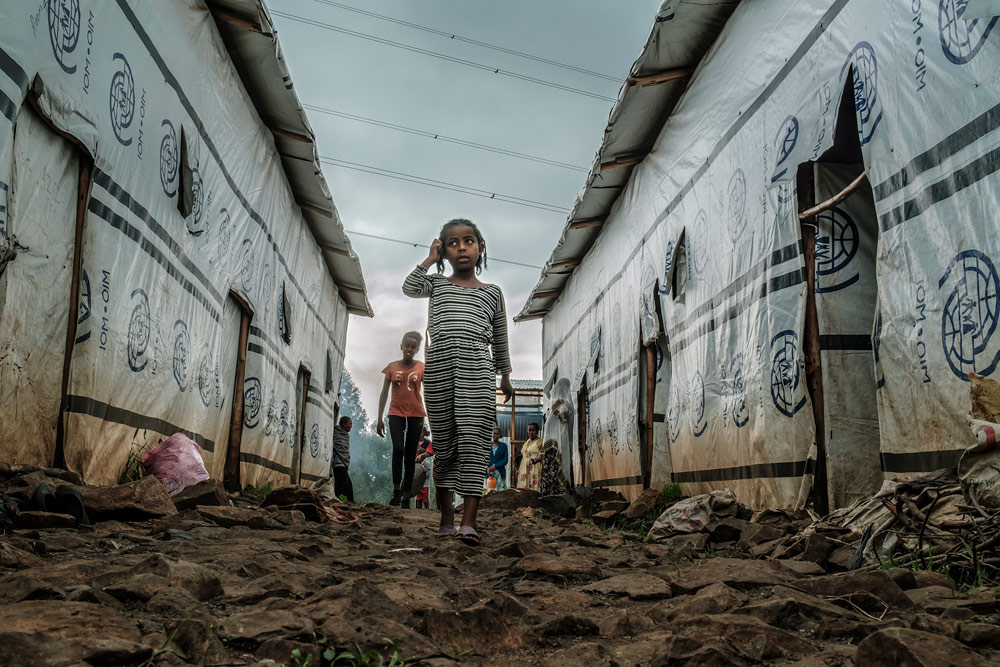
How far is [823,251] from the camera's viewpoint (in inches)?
158

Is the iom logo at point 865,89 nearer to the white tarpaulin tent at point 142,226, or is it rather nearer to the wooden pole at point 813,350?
the wooden pole at point 813,350

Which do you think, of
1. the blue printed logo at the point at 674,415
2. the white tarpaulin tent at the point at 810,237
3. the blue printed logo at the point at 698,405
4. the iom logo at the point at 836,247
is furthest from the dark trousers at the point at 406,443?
the iom logo at the point at 836,247

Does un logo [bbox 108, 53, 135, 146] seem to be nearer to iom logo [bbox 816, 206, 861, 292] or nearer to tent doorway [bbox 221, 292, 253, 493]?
tent doorway [bbox 221, 292, 253, 493]

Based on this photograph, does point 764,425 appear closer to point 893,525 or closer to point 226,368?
point 893,525

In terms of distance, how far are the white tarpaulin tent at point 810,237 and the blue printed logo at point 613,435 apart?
104 centimetres

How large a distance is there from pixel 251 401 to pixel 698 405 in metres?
4.79

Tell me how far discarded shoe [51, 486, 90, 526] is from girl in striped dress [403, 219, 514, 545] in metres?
1.79

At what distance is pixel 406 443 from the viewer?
27.8 ft

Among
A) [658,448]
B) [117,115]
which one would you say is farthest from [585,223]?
[117,115]

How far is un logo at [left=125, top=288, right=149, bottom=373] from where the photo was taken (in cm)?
438

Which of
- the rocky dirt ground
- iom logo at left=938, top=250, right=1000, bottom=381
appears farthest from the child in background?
iom logo at left=938, top=250, right=1000, bottom=381

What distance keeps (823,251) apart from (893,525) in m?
1.95

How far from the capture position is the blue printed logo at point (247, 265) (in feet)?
23.1

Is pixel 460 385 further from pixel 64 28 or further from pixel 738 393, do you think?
pixel 64 28
